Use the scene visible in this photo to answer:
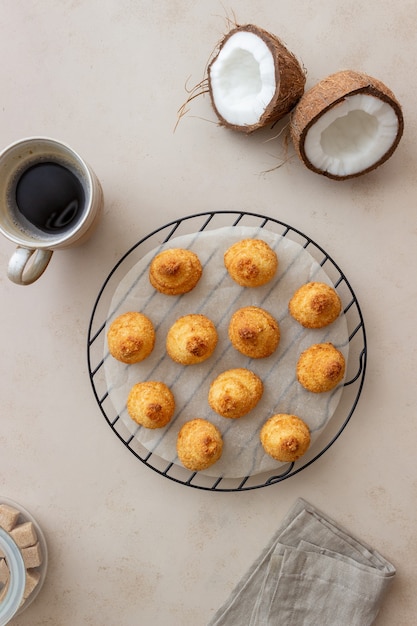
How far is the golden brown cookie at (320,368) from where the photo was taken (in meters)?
1.62

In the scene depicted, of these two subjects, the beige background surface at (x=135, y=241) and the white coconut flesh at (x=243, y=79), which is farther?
the beige background surface at (x=135, y=241)

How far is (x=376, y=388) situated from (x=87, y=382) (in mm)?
748

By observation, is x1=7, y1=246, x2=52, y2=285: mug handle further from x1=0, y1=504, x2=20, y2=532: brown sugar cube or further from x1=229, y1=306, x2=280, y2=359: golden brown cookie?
x1=0, y1=504, x2=20, y2=532: brown sugar cube

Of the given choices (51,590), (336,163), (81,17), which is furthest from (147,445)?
(81,17)

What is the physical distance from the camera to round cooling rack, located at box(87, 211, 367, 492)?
1.71 m

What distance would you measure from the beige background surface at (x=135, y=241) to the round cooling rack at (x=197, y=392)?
1.3 inches

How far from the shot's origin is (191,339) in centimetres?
163

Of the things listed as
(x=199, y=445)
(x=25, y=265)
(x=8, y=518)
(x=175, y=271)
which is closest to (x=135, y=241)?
(x=175, y=271)

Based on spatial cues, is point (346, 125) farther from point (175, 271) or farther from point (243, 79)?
point (175, 271)

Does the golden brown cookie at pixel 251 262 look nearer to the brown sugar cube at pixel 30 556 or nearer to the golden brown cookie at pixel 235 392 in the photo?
the golden brown cookie at pixel 235 392

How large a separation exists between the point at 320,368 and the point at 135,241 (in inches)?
22.9

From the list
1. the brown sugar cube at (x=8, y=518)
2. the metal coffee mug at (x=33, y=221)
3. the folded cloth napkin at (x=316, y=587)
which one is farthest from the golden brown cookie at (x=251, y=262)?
the brown sugar cube at (x=8, y=518)

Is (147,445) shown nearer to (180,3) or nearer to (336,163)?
(336,163)

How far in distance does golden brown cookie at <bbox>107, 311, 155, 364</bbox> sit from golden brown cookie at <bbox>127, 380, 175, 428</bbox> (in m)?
0.07
